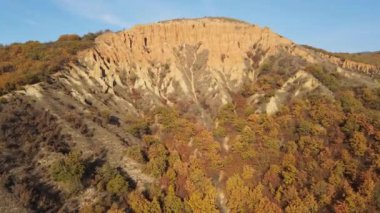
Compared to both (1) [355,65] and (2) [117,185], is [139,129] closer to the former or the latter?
(2) [117,185]

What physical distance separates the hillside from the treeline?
0.90 m

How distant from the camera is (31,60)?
57125mm

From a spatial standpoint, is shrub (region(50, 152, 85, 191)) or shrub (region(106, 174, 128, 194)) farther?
shrub (region(106, 174, 128, 194))

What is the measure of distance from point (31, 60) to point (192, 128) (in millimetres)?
28142

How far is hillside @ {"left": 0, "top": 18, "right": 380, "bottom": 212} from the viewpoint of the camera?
34531 millimetres

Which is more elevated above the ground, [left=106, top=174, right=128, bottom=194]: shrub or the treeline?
the treeline

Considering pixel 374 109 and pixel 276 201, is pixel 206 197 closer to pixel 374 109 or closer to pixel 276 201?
pixel 276 201

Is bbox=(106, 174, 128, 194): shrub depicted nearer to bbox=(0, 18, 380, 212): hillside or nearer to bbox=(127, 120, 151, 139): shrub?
bbox=(0, 18, 380, 212): hillside

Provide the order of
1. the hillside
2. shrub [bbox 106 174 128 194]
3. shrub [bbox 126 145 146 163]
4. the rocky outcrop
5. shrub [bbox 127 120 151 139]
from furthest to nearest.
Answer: the rocky outcrop < shrub [bbox 127 120 151 139] < shrub [bbox 126 145 146 163] < the hillside < shrub [bbox 106 174 128 194]

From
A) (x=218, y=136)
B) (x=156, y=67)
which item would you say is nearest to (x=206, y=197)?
(x=218, y=136)

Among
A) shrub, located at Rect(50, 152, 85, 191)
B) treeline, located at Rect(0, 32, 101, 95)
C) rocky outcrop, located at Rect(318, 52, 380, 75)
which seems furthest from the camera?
rocky outcrop, located at Rect(318, 52, 380, 75)

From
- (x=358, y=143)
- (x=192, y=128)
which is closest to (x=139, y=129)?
(x=192, y=128)

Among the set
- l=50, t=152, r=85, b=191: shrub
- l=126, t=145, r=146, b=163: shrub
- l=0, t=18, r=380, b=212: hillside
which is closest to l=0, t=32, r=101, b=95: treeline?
l=0, t=18, r=380, b=212: hillside

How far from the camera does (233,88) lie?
6162cm
